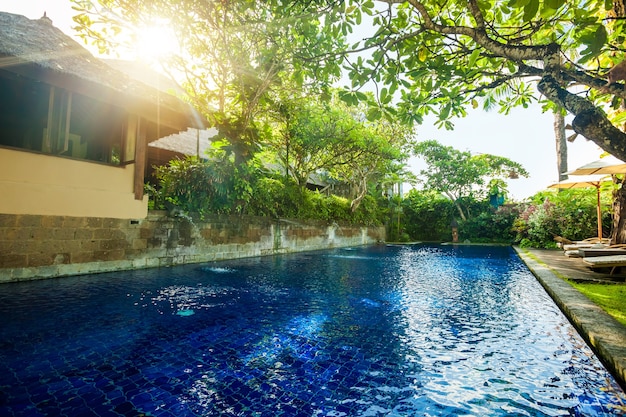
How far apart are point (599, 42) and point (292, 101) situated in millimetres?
11081

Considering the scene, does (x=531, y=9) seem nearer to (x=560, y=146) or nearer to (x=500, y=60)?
(x=500, y=60)

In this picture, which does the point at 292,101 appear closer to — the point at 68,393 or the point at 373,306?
the point at 373,306

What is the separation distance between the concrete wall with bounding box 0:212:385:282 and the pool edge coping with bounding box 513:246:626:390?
8346 millimetres

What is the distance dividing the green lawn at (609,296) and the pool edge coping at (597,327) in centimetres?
12

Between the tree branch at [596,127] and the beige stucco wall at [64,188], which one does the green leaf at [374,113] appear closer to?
the tree branch at [596,127]

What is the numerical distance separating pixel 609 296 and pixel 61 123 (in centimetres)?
1044

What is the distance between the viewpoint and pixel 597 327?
10.4 ft

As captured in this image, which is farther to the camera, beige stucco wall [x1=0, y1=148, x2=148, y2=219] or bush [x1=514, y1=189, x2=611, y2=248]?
bush [x1=514, y1=189, x2=611, y2=248]

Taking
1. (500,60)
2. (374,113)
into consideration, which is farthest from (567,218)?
(374,113)

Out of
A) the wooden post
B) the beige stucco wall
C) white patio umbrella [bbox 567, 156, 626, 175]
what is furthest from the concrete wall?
white patio umbrella [bbox 567, 156, 626, 175]

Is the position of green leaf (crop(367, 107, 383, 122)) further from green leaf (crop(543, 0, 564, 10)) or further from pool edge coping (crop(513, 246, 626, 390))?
pool edge coping (crop(513, 246, 626, 390))

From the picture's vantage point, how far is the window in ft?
22.1

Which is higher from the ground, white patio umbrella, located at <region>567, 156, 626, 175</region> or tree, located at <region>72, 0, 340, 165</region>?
tree, located at <region>72, 0, 340, 165</region>

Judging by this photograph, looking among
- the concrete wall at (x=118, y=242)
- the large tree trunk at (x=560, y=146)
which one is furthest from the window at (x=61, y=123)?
the large tree trunk at (x=560, y=146)
